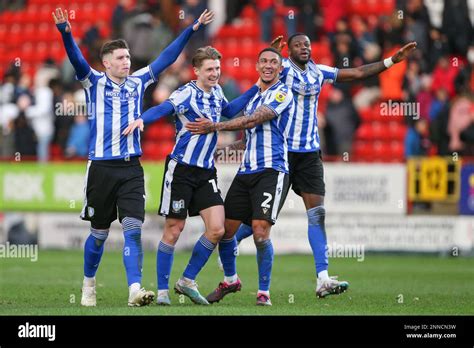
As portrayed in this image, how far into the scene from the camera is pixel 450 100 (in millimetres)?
21906

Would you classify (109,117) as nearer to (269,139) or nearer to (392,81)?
(269,139)

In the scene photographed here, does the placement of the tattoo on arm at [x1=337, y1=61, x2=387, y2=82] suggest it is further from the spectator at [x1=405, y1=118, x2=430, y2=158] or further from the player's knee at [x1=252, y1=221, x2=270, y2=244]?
the spectator at [x1=405, y1=118, x2=430, y2=158]

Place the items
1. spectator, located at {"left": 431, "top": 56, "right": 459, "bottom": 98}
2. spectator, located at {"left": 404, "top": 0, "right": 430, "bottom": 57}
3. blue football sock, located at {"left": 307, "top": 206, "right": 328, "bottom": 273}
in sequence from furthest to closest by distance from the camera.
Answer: spectator, located at {"left": 404, "top": 0, "right": 430, "bottom": 57}, spectator, located at {"left": 431, "top": 56, "right": 459, "bottom": 98}, blue football sock, located at {"left": 307, "top": 206, "right": 328, "bottom": 273}

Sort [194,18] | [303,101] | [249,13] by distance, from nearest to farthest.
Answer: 1. [303,101]
2. [194,18]
3. [249,13]

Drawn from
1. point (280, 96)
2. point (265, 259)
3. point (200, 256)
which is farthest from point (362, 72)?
point (200, 256)

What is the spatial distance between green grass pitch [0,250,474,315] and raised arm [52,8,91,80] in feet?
7.68

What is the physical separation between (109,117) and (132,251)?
4.57 ft

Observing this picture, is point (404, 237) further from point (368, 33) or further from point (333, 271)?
point (368, 33)

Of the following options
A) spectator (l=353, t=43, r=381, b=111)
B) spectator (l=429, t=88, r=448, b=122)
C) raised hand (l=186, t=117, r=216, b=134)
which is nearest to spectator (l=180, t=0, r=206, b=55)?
spectator (l=353, t=43, r=381, b=111)

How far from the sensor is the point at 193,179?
38.7 feet

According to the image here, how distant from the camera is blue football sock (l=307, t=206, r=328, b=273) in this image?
41.6 ft

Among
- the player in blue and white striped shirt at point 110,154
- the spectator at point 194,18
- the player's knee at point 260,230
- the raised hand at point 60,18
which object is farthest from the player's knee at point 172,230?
the spectator at point 194,18

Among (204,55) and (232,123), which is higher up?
(204,55)

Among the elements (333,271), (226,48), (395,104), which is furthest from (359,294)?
(226,48)
